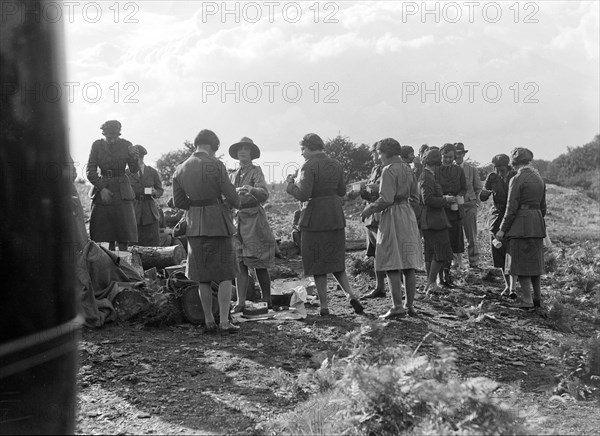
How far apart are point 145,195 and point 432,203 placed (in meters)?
4.21

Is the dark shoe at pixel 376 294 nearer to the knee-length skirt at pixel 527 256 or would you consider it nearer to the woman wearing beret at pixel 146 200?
the knee-length skirt at pixel 527 256

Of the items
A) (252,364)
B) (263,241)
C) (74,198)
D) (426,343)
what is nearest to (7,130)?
(74,198)

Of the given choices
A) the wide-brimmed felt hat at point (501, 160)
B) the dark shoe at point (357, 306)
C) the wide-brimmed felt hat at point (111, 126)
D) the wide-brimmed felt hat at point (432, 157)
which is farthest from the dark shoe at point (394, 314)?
the wide-brimmed felt hat at point (111, 126)

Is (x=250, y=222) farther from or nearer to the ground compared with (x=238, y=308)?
farther from the ground

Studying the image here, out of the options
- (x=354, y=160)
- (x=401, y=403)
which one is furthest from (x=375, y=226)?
(x=354, y=160)

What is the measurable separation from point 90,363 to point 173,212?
297 inches

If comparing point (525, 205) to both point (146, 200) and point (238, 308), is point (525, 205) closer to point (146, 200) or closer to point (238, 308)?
point (238, 308)

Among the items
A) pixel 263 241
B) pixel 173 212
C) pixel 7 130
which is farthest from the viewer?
pixel 173 212

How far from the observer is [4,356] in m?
5.94

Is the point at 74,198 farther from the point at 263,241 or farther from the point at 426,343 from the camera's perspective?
the point at 426,343

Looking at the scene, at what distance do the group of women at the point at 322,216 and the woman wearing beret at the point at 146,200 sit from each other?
48.1 inches

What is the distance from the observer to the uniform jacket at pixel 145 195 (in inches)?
390

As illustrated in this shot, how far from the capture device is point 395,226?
292 inches

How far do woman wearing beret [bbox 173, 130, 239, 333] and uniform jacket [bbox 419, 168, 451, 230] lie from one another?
119 inches
